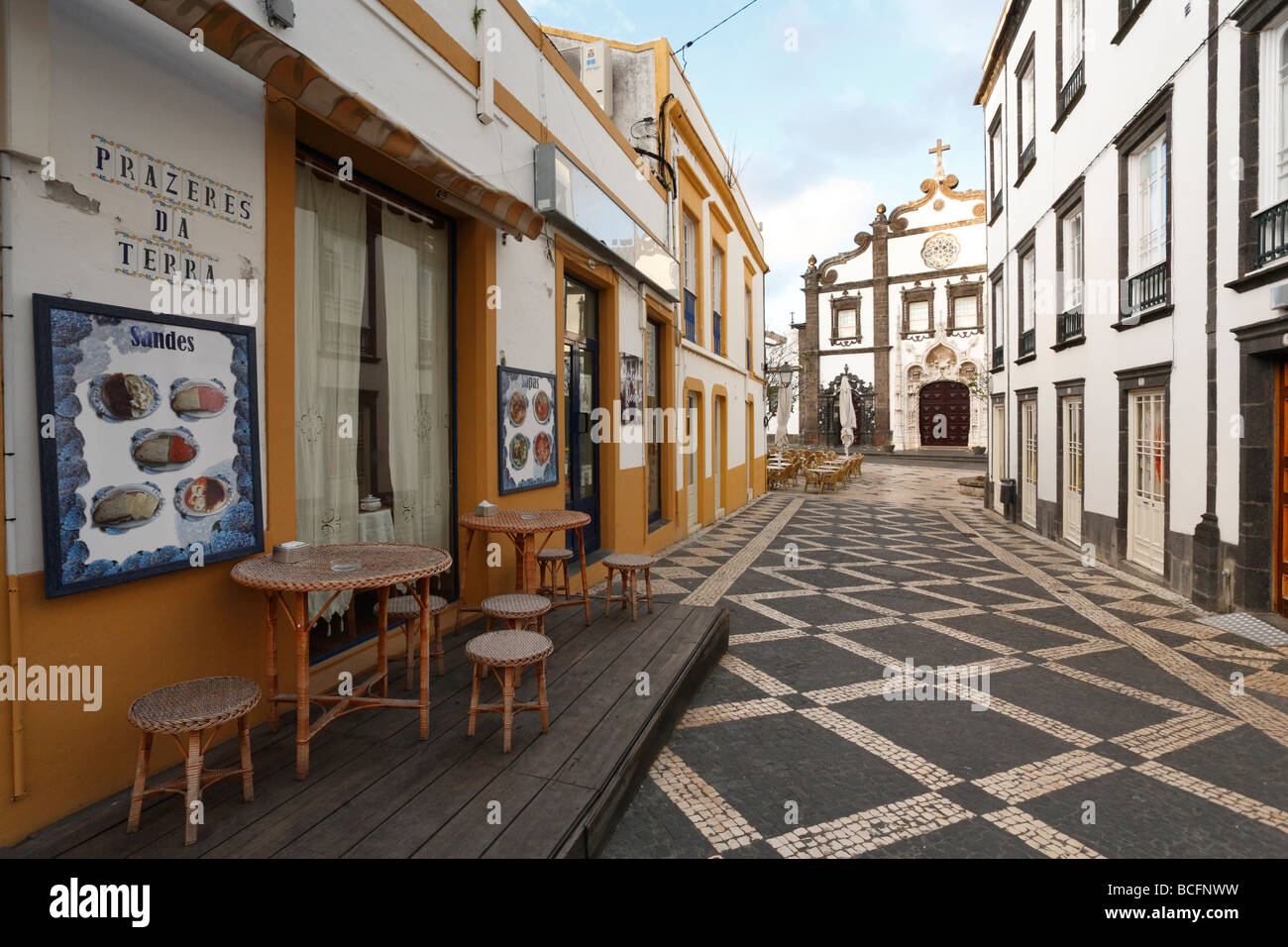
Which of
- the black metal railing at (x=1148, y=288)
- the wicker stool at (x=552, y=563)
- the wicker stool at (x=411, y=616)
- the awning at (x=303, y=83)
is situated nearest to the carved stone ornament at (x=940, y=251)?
the black metal railing at (x=1148, y=288)

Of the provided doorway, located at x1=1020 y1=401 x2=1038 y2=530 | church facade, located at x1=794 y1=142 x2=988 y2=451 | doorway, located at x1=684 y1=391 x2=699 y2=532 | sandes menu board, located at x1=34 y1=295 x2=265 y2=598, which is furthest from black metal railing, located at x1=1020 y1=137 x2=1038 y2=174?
church facade, located at x1=794 y1=142 x2=988 y2=451

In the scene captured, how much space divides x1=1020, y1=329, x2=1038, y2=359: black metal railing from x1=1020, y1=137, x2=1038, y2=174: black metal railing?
8.90ft

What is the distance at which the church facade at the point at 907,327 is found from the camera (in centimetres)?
2680

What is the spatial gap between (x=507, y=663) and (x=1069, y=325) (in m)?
9.76

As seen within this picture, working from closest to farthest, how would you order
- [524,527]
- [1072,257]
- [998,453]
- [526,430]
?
[524,527], [526,430], [1072,257], [998,453]

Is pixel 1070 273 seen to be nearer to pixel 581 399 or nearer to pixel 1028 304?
pixel 1028 304

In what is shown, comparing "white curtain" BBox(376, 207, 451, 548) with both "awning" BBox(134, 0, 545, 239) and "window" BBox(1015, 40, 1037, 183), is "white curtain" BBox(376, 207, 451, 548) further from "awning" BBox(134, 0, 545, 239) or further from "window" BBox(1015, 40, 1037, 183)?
"window" BBox(1015, 40, 1037, 183)

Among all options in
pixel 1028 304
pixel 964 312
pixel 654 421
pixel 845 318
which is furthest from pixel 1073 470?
pixel 845 318

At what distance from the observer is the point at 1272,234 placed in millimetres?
5008

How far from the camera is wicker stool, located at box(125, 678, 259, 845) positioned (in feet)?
6.32

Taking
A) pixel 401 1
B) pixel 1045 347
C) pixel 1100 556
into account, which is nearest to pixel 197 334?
pixel 401 1

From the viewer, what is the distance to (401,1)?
3.62 metres

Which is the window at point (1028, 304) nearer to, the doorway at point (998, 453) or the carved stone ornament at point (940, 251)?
the doorway at point (998, 453)
